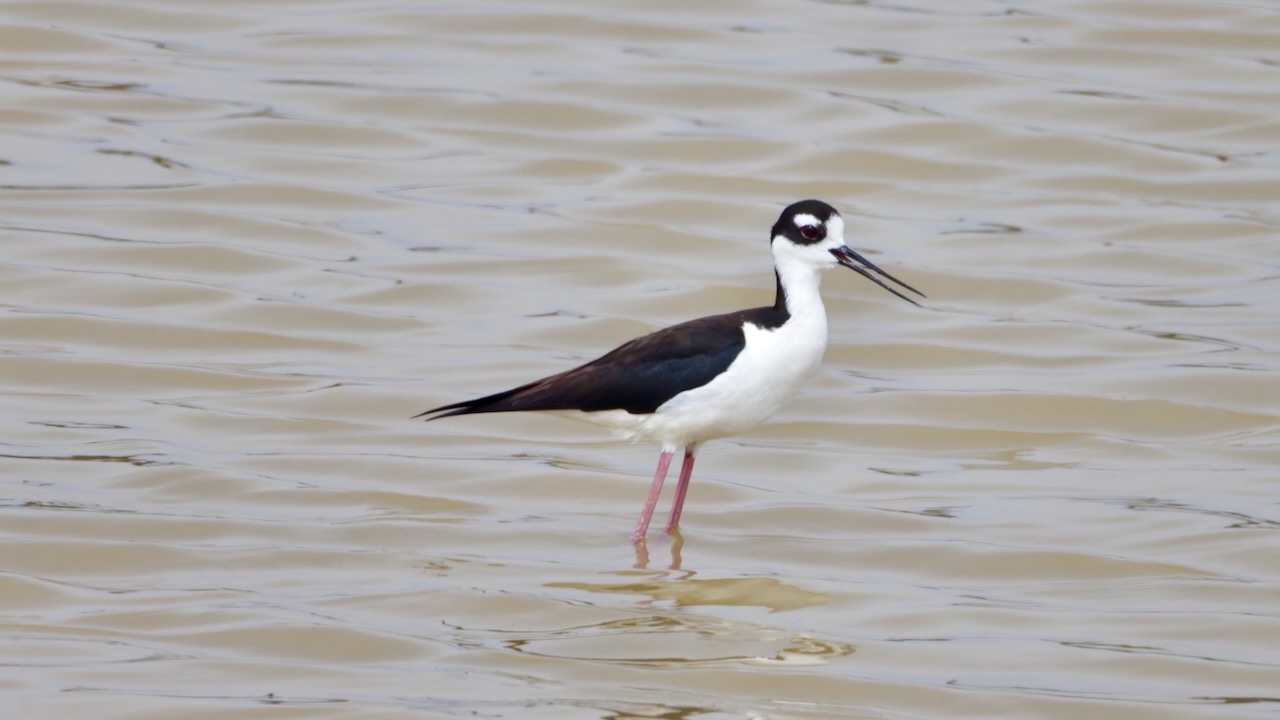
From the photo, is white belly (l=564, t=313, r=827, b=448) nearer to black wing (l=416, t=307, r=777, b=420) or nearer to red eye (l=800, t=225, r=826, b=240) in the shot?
black wing (l=416, t=307, r=777, b=420)

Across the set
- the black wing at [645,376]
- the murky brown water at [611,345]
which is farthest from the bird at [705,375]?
the murky brown water at [611,345]

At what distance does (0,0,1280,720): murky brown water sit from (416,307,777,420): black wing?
550mm

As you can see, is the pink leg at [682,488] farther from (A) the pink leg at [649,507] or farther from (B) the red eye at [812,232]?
(B) the red eye at [812,232]

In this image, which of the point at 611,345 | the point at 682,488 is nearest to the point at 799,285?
the point at 682,488

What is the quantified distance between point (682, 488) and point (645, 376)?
57 cm

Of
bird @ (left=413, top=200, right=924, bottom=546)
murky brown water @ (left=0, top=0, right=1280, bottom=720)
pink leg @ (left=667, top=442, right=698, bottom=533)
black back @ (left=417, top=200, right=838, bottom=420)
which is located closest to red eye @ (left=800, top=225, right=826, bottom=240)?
bird @ (left=413, top=200, right=924, bottom=546)

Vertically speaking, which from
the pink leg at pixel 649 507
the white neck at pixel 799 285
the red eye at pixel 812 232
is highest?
the red eye at pixel 812 232

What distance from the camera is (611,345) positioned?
1020 cm

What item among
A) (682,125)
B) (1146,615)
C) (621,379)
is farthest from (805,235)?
(682,125)

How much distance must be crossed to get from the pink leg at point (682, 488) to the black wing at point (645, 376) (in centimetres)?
43

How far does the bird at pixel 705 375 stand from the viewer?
25.1ft

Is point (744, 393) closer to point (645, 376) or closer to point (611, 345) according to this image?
point (645, 376)

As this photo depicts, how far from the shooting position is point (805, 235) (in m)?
7.95

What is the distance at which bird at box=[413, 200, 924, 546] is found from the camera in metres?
7.65
